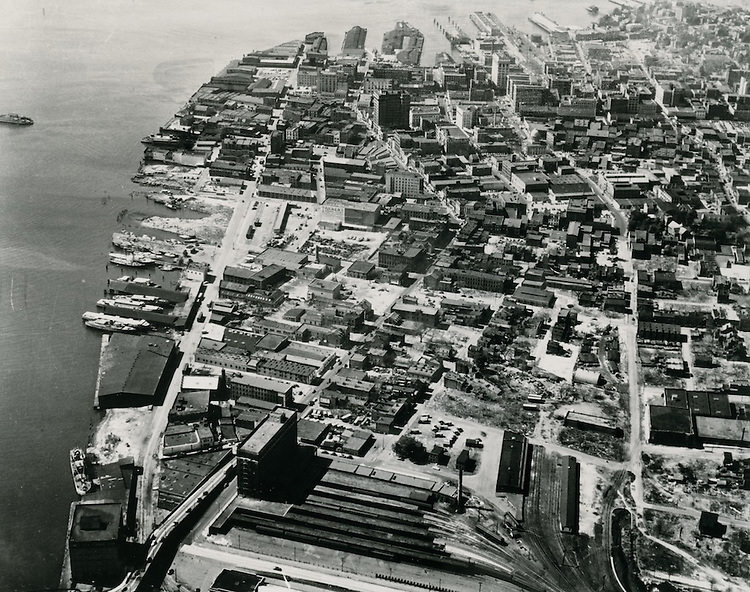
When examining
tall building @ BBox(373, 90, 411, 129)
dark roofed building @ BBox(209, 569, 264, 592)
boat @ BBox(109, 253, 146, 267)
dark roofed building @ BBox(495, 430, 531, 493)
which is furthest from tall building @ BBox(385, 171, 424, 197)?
dark roofed building @ BBox(209, 569, 264, 592)

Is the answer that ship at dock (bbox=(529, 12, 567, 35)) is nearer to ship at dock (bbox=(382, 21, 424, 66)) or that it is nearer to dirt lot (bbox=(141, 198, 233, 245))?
ship at dock (bbox=(382, 21, 424, 66))

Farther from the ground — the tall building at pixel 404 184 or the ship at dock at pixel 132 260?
the tall building at pixel 404 184

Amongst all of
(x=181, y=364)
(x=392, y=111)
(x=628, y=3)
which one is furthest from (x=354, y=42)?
(x=181, y=364)

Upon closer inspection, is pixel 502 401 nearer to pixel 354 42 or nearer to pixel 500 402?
pixel 500 402

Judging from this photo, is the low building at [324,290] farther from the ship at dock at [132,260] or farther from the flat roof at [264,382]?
the ship at dock at [132,260]

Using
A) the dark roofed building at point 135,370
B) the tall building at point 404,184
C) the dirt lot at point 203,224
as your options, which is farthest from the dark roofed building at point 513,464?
the tall building at point 404,184
